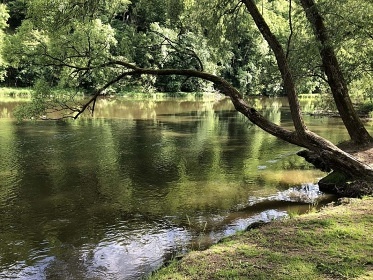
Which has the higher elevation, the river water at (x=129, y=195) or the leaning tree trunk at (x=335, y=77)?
the leaning tree trunk at (x=335, y=77)

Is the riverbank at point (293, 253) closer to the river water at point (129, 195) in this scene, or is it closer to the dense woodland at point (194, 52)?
the river water at point (129, 195)

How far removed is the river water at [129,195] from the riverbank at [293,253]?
1575 mm

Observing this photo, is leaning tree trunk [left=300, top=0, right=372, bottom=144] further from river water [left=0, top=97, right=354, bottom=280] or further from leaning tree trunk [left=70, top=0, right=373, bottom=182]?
river water [left=0, top=97, right=354, bottom=280]

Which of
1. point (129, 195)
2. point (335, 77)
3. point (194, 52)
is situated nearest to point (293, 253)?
point (129, 195)

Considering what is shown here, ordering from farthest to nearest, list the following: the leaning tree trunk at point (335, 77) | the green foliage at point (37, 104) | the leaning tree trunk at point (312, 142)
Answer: the leaning tree trunk at point (335, 77) → the green foliage at point (37, 104) → the leaning tree trunk at point (312, 142)

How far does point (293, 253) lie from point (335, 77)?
8833 millimetres

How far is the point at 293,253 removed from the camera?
18.3 feet

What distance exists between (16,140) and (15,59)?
437 inches

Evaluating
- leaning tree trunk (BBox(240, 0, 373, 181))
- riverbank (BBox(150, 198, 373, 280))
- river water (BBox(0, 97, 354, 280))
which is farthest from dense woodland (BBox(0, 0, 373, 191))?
riverbank (BBox(150, 198, 373, 280))

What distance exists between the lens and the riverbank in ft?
16.2

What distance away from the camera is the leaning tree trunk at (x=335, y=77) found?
11141 millimetres

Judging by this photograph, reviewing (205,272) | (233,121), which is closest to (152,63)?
(233,121)

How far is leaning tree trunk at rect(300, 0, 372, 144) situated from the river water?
6.58 ft

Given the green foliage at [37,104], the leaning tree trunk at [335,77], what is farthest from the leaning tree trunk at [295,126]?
the leaning tree trunk at [335,77]
